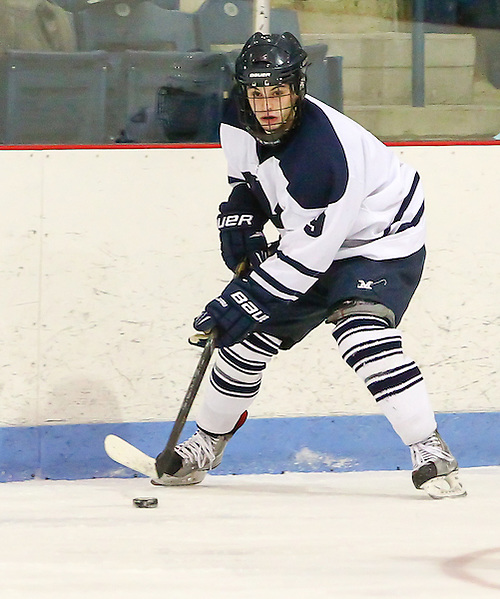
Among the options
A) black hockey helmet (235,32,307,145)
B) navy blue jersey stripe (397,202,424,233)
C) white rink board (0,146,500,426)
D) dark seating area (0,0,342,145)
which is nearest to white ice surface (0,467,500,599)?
white rink board (0,146,500,426)

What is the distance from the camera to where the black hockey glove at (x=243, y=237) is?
2562 millimetres

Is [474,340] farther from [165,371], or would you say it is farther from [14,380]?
[14,380]

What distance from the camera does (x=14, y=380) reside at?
2.85 meters

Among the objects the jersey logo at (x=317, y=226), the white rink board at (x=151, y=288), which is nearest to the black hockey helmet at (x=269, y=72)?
the jersey logo at (x=317, y=226)

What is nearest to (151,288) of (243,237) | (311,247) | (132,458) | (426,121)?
(243,237)

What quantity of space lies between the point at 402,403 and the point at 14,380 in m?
1.07

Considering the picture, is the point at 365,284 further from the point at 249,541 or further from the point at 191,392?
the point at 249,541

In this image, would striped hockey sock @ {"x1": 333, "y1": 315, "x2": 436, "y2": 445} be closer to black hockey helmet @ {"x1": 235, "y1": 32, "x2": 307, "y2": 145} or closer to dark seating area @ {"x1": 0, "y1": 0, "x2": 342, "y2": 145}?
black hockey helmet @ {"x1": 235, "y1": 32, "x2": 307, "y2": 145}

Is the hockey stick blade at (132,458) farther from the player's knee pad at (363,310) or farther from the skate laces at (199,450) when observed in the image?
the player's knee pad at (363,310)

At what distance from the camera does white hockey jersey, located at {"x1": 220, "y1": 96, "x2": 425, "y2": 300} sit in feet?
7.55

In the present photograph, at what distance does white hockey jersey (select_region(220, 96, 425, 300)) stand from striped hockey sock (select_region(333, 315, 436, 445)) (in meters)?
0.16

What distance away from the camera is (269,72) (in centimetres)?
228

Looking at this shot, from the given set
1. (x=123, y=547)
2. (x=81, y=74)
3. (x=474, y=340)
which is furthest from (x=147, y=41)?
(x=123, y=547)

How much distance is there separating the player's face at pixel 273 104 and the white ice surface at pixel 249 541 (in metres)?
0.86
